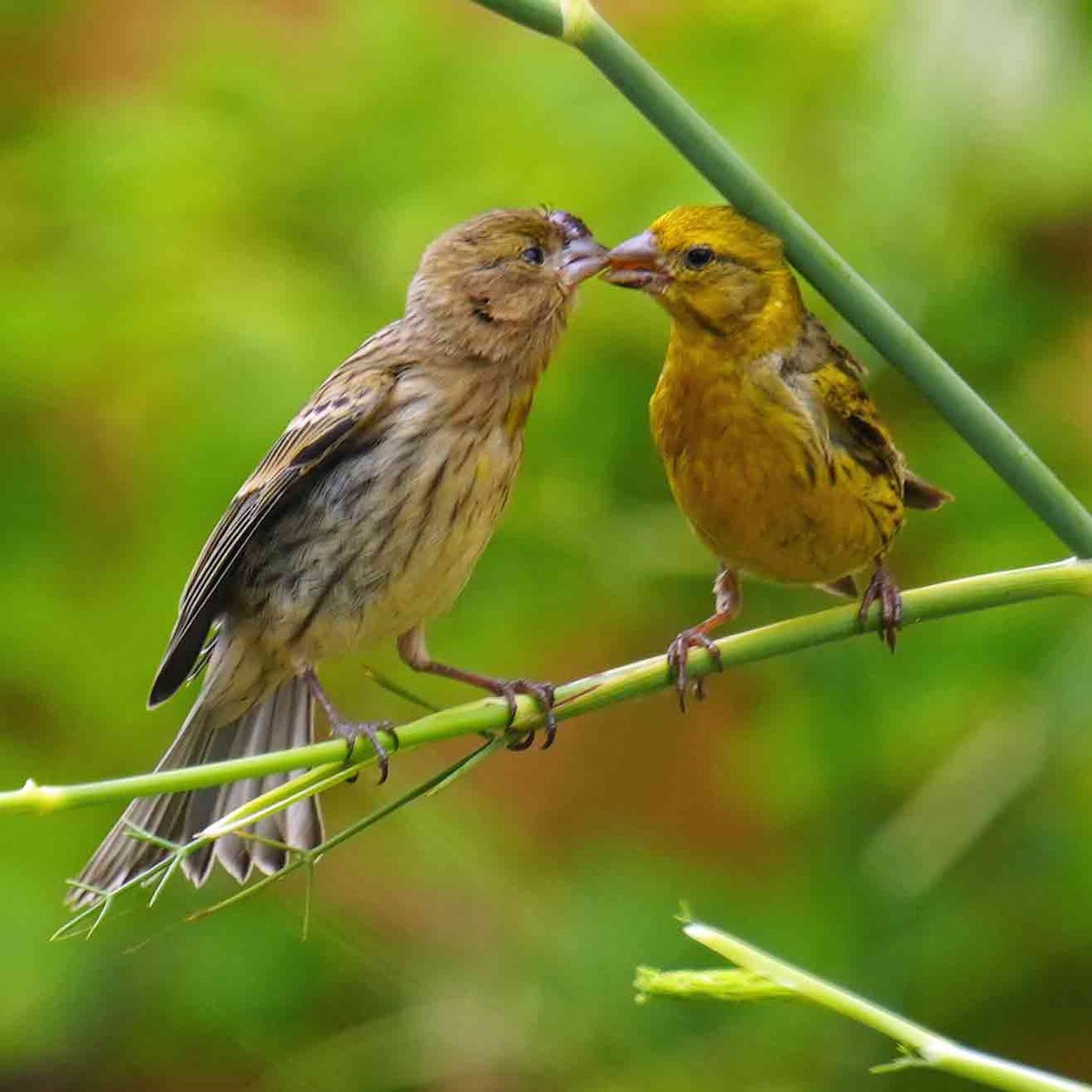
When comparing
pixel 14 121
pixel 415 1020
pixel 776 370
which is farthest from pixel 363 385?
pixel 14 121

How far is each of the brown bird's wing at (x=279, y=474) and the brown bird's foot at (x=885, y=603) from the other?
915mm

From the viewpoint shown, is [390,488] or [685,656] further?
[390,488]

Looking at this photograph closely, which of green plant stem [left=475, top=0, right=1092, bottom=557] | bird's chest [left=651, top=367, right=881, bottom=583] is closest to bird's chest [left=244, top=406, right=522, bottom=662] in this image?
bird's chest [left=651, top=367, right=881, bottom=583]

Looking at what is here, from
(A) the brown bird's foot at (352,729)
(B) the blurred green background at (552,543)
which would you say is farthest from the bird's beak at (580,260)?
(A) the brown bird's foot at (352,729)

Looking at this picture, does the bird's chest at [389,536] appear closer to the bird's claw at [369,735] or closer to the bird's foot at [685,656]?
the bird's claw at [369,735]

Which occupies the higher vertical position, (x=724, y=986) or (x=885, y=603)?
(x=885, y=603)

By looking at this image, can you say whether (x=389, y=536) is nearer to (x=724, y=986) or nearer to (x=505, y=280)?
(x=505, y=280)

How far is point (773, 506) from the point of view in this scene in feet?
10.1

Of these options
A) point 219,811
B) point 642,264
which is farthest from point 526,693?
point 219,811

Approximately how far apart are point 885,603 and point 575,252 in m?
0.83

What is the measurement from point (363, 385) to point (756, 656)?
139cm

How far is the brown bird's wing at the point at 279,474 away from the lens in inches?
121

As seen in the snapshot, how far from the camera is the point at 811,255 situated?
200 centimetres

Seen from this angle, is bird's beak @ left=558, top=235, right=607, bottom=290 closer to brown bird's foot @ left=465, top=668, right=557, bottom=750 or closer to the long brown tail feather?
brown bird's foot @ left=465, top=668, right=557, bottom=750
